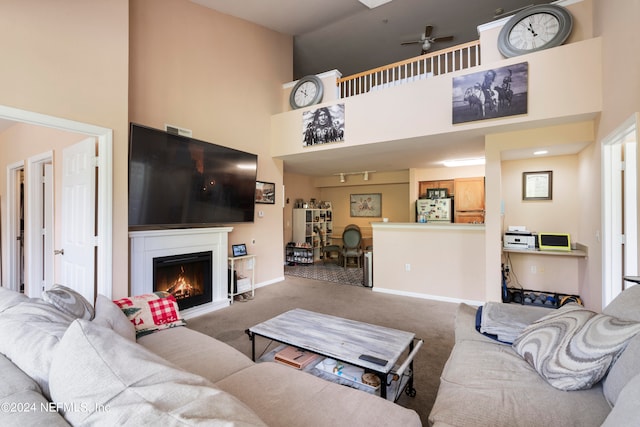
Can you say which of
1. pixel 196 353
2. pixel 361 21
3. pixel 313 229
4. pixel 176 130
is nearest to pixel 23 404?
pixel 196 353

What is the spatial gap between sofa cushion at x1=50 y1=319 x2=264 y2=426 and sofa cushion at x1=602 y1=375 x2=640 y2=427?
36.3 inches

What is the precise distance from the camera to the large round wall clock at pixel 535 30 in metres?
3.08

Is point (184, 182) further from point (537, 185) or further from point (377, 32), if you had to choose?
point (537, 185)

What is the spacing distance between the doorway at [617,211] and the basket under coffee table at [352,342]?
226 centimetres

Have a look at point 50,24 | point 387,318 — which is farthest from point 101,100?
point 387,318

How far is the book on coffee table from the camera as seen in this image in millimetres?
1956

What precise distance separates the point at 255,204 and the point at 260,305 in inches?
66.0

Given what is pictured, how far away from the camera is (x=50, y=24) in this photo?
2.34 meters

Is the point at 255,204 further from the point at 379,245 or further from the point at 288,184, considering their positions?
the point at 288,184

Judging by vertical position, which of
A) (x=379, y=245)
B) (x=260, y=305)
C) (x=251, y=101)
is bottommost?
(x=260, y=305)

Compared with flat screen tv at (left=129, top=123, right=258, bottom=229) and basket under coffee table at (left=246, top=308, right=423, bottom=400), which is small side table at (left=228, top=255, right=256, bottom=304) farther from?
basket under coffee table at (left=246, top=308, right=423, bottom=400)

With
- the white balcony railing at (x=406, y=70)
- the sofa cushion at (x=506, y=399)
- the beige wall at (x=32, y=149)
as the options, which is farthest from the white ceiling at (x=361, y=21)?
the sofa cushion at (x=506, y=399)

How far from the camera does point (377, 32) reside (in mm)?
5332

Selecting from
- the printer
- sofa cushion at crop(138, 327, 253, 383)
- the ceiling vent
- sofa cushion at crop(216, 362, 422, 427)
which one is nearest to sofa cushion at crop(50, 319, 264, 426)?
sofa cushion at crop(216, 362, 422, 427)
